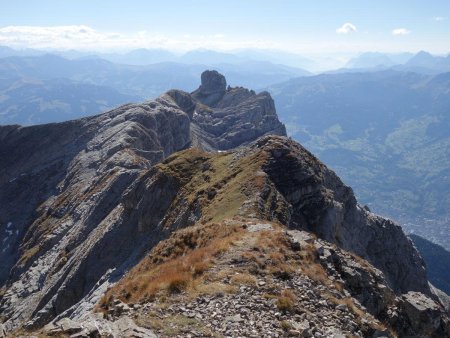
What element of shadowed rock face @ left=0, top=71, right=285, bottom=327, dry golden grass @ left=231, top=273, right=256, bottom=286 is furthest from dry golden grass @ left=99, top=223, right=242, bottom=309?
shadowed rock face @ left=0, top=71, right=285, bottom=327

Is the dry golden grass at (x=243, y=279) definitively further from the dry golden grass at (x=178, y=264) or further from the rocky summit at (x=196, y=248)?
the dry golden grass at (x=178, y=264)

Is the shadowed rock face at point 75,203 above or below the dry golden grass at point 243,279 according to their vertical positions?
below

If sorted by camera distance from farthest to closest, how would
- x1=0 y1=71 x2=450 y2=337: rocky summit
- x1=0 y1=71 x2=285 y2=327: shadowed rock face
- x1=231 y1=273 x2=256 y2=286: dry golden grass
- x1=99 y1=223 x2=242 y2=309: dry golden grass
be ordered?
x1=0 y1=71 x2=285 y2=327: shadowed rock face
x1=231 y1=273 x2=256 y2=286: dry golden grass
x1=99 y1=223 x2=242 y2=309: dry golden grass
x1=0 y1=71 x2=450 y2=337: rocky summit

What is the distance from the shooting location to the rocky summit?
2255 centimetres

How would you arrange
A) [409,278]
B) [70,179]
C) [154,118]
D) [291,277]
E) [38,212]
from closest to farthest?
[291,277] < [409,278] < [38,212] < [70,179] < [154,118]

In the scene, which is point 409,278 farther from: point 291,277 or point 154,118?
point 154,118

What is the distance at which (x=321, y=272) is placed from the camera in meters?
27.9

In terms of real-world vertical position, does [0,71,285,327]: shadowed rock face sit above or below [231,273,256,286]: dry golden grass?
below

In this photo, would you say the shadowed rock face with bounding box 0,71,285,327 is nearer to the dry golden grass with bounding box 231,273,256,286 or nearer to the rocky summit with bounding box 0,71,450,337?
the rocky summit with bounding box 0,71,450,337

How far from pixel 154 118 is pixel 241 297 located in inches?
4708

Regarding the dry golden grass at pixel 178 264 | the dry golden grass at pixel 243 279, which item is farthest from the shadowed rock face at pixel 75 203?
the dry golden grass at pixel 243 279

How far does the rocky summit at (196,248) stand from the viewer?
22.5m

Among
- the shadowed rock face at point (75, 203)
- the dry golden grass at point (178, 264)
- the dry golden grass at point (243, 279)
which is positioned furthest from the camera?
the shadowed rock face at point (75, 203)

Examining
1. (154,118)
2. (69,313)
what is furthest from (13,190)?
(69,313)
